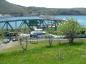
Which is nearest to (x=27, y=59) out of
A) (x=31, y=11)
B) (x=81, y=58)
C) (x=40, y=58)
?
(x=40, y=58)

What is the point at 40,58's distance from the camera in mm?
29031

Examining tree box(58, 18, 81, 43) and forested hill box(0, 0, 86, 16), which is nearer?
tree box(58, 18, 81, 43)

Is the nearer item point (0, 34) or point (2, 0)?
point (0, 34)

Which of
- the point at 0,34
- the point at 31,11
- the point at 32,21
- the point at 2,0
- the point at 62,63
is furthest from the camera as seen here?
the point at 31,11

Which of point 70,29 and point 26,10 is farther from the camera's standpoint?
point 26,10

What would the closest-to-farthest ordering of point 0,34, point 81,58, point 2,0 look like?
point 81,58, point 0,34, point 2,0

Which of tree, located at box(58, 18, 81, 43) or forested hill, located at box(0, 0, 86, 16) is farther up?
forested hill, located at box(0, 0, 86, 16)

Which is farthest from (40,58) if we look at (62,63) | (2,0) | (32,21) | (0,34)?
(2,0)

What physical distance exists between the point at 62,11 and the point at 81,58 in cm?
16064

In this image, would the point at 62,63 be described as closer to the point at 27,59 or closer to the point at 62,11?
the point at 27,59

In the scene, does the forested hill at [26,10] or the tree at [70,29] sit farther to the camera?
the forested hill at [26,10]

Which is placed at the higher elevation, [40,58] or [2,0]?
[2,0]

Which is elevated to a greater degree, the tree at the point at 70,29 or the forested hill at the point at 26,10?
the forested hill at the point at 26,10

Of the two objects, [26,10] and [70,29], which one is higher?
[26,10]
